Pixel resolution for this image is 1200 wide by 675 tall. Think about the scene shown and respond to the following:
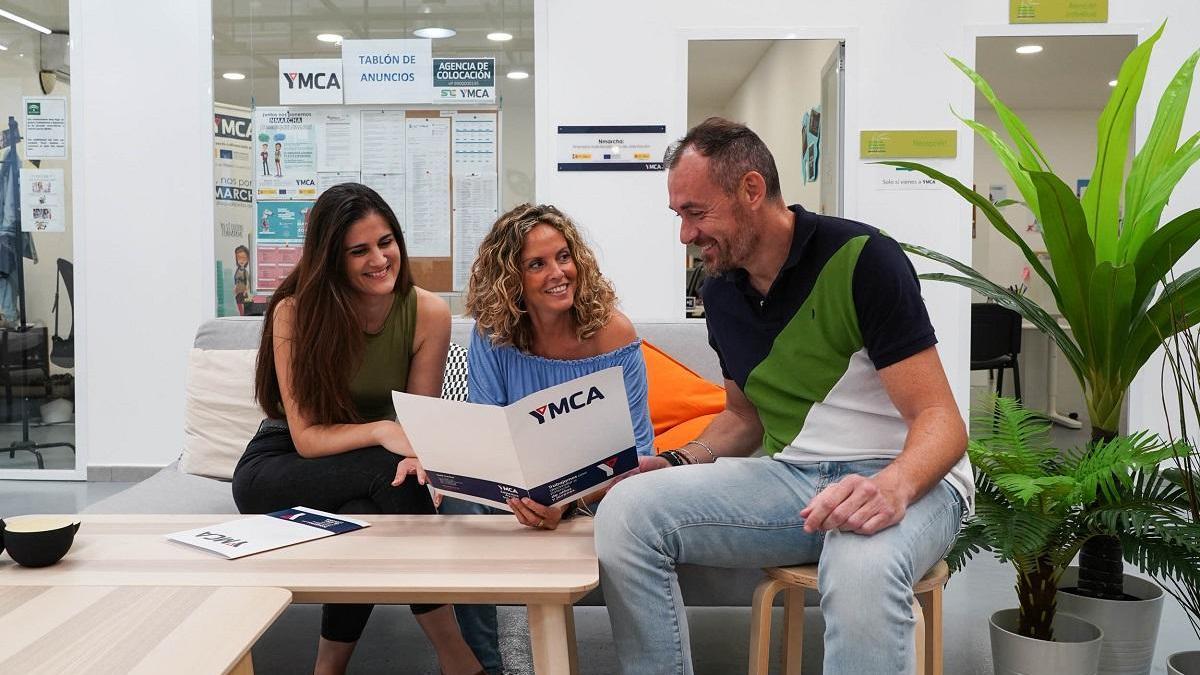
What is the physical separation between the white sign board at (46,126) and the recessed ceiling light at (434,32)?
169 centimetres

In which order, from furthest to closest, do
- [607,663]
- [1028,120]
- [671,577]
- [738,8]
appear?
1. [1028,120]
2. [738,8]
3. [607,663]
4. [671,577]

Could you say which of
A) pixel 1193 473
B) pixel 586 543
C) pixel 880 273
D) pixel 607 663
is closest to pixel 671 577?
pixel 586 543

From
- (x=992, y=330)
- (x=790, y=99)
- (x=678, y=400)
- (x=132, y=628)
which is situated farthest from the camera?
(x=992, y=330)

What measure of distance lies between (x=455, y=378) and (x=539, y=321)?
22.9 inches

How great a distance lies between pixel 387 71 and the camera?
4355mm

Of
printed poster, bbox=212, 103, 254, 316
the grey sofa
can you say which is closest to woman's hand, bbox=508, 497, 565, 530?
the grey sofa

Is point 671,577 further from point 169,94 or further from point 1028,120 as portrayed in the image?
point 1028,120

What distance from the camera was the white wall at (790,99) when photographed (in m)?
4.61

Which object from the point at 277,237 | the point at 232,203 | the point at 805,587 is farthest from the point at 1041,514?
the point at 232,203

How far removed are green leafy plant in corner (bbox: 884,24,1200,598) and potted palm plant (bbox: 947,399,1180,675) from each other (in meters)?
0.15

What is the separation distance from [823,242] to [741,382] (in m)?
0.30

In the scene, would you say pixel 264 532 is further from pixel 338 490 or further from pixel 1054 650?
pixel 1054 650

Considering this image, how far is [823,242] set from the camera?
5.40ft

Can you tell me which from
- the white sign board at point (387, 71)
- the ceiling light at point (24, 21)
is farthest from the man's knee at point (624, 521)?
the ceiling light at point (24, 21)
